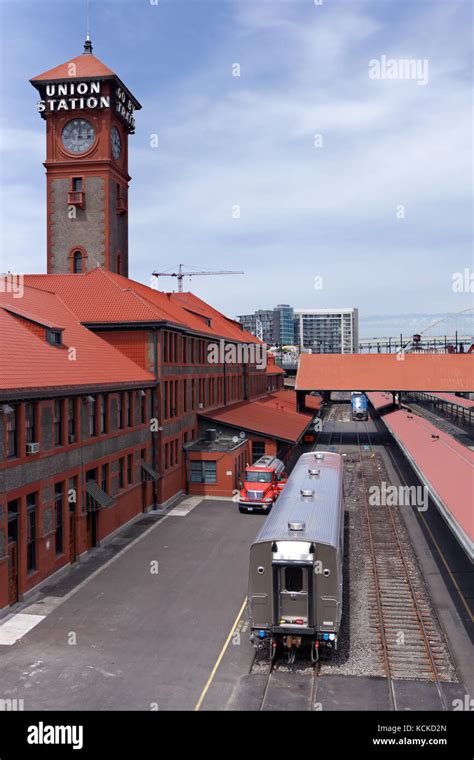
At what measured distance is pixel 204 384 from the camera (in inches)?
1928

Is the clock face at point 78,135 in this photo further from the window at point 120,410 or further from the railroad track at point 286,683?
the railroad track at point 286,683

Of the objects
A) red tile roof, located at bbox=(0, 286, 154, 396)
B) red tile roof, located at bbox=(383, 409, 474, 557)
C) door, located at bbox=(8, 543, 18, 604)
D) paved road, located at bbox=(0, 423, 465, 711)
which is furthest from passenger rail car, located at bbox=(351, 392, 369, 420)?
door, located at bbox=(8, 543, 18, 604)

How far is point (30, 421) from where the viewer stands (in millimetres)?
22984

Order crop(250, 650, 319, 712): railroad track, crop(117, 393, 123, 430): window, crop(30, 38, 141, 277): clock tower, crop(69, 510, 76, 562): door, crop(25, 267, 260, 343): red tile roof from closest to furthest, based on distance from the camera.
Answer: crop(250, 650, 319, 712): railroad track → crop(69, 510, 76, 562): door → crop(117, 393, 123, 430): window → crop(25, 267, 260, 343): red tile roof → crop(30, 38, 141, 277): clock tower

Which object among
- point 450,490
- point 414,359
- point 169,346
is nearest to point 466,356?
point 414,359

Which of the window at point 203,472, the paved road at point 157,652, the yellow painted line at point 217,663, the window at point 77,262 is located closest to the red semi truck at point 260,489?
the window at point 203,472

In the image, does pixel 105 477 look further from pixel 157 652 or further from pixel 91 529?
Answer: pixel 157 652

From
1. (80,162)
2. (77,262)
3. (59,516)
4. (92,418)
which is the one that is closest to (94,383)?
(92,418)

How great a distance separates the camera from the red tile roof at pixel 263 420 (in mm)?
45125

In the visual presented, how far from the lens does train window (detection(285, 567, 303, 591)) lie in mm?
17328

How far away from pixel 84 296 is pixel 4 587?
22317mm

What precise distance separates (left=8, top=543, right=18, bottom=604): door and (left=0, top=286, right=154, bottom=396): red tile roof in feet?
18.6

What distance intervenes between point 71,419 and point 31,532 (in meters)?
5.39

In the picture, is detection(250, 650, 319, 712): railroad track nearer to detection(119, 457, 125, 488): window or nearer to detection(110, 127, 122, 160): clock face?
detection(119, 457, 125, 488): window
